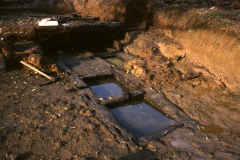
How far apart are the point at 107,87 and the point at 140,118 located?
1.63 m

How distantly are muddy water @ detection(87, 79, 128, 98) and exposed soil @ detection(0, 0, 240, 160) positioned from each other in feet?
0.60

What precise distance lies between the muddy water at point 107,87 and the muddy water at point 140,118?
0.69 metres

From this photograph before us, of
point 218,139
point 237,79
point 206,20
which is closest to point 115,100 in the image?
point 218,139

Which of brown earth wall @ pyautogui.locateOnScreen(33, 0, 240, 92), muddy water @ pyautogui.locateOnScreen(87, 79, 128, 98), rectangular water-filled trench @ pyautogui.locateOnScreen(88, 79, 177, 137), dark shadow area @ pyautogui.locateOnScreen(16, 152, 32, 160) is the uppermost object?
brown earth wall @ pyautogui.locateOnScreen(33, 0, 240, 92)

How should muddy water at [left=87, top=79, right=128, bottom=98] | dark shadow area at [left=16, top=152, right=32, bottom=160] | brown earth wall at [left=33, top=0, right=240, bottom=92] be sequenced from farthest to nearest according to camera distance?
muddy water at [left=87, top=79, right=128, bottom=98], brown earth wall at [left=33, top=0, right=240, bottom=92], dark shadow area at [left=16, top=152, right=32, bottom=160]

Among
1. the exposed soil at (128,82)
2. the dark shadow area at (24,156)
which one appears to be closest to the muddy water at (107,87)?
the exposed soil at (128,82)

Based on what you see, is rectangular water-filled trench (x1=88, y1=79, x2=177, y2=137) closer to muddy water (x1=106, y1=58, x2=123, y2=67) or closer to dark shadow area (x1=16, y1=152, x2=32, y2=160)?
dark shadow area (x1=16, y1=152, x2=32, y2=160)

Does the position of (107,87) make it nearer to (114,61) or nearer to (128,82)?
(128,82)

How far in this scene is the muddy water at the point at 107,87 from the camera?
4715 mm

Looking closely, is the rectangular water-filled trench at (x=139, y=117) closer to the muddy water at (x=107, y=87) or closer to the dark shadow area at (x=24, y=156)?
the muddy water at (x=107, y=87)

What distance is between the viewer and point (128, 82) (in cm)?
494

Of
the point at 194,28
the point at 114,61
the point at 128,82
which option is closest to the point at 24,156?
the point at 128,82

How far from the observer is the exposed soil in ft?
9.02

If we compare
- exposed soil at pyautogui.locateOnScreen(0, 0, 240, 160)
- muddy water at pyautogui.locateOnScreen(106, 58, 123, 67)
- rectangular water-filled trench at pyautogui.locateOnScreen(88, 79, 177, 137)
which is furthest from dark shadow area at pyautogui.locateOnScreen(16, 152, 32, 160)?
muddy water at pyautogui.locateOnScreen(106, 58, 123, 67)
